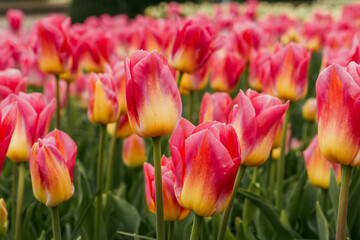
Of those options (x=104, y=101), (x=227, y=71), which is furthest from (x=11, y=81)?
(x=227, y=71)

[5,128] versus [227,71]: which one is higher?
[5,128]

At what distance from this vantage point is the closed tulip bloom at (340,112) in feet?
3.11

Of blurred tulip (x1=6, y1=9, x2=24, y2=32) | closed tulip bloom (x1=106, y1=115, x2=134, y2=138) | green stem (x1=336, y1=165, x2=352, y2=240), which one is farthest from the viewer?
blurred tulip (x1=6, y1=9, x2=24, y2=32)

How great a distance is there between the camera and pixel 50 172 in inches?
42.2

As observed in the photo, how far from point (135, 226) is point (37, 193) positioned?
567 mm

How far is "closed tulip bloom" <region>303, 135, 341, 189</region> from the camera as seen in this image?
5.06 ft

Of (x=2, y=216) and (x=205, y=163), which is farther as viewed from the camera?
(x=2, y=216)

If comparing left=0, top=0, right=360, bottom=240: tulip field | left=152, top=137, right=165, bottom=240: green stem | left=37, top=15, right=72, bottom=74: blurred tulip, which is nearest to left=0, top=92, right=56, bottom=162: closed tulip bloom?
left=0, top=0, right=360, bottom=240: tulip field

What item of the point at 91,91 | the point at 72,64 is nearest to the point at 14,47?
the point at 72,64

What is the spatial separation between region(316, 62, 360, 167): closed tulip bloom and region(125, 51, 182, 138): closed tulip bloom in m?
0.32

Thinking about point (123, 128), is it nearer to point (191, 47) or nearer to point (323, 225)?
point (191, 47)

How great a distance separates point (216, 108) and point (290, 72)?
0.30 m

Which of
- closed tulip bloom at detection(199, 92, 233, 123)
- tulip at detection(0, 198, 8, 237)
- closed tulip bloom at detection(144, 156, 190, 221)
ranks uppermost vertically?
closed tulip bloom at detection(199, 92, 233, 123)

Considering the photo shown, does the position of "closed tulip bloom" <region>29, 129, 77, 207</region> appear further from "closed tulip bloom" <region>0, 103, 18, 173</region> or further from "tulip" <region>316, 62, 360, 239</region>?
"tulip" <region>316, 62, 360, 239</region>
